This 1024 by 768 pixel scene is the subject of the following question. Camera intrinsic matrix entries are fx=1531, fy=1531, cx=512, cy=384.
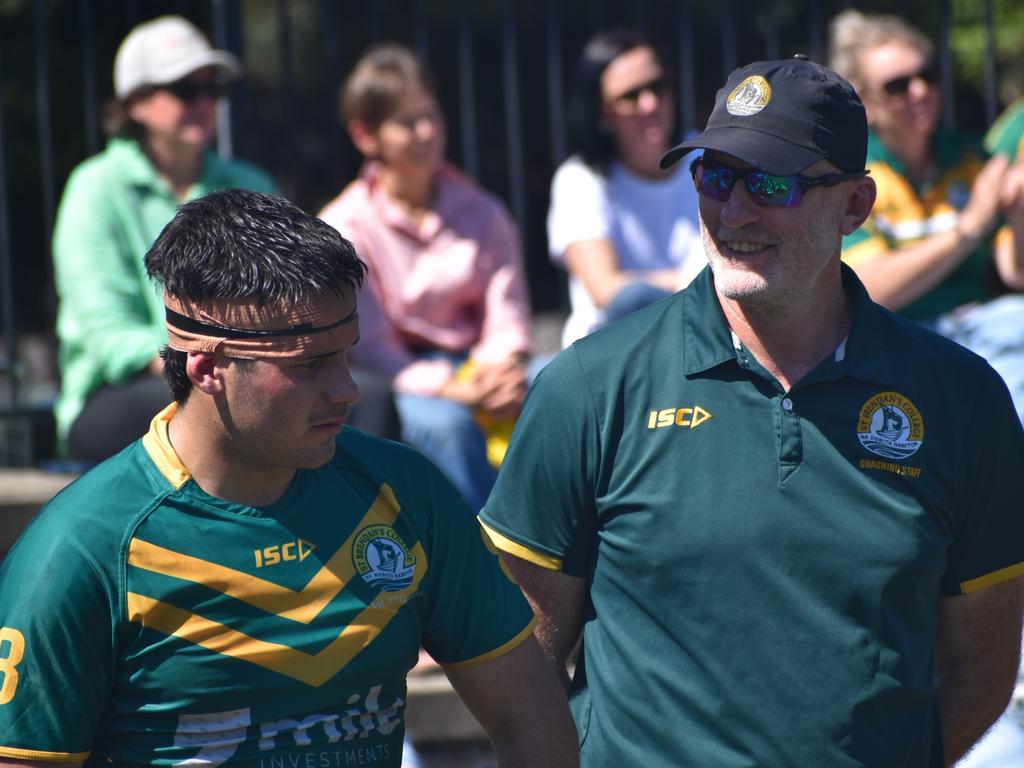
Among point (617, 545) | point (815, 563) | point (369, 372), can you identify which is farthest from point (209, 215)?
point (369, 372)

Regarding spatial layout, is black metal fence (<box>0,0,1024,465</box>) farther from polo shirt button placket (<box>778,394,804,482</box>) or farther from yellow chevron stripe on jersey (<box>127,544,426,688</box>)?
yellow chevron stripe on jersey (<box>127,544,426,688</box>)

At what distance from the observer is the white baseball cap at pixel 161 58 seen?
5203 millimetres

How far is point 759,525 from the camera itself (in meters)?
2.68

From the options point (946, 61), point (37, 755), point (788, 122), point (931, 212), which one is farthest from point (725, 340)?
point (946, 61)

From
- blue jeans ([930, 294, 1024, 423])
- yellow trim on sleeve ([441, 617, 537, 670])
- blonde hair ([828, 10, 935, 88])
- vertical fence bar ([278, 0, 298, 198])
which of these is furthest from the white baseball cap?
yellow trim on sleeve ([441, 617, 537, 670])

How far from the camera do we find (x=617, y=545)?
2.78 metres

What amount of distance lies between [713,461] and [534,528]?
0.36 metres

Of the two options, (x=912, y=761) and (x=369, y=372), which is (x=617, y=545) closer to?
(x=912, y=761)

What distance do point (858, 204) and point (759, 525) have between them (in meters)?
0.71

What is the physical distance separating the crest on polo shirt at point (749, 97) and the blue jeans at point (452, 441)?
2.18 m

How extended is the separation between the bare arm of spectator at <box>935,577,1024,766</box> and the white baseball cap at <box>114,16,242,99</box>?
10.9 ft

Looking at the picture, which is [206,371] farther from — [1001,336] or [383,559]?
[1001,336]

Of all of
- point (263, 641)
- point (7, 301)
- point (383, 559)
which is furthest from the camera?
point (7, 301)

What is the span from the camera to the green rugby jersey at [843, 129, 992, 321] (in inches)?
201
